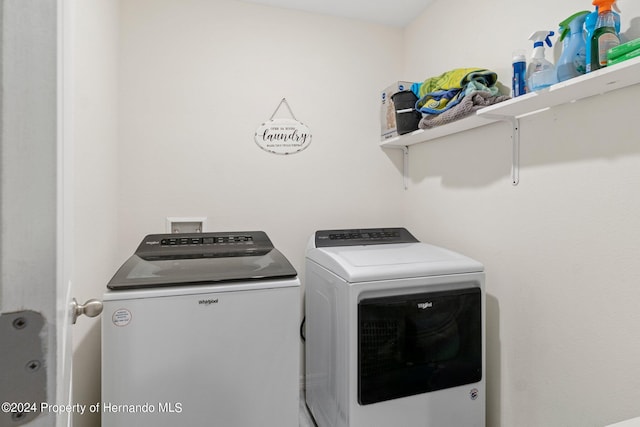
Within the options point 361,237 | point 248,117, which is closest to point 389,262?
point 361,237

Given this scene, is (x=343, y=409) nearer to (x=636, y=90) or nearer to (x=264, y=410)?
(x=264, y=410)

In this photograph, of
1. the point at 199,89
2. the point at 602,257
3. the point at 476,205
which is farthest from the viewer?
the point at 199,89

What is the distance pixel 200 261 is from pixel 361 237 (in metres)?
0.98

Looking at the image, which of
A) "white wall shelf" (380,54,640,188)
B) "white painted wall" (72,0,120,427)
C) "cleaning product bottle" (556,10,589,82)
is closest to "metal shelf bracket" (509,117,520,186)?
"white wall shelf" (380,54,640,188)

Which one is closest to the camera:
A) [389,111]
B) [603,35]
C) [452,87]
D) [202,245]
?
[603,35]

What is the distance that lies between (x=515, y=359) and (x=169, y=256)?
66.4 inches

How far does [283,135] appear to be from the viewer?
6.76ft

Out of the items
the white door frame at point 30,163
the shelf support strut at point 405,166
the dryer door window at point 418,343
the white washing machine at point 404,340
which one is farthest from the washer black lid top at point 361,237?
the white door frame at point 30,163

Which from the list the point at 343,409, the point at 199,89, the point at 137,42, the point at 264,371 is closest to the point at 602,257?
the point at 343,409

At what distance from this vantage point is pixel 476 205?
169 centimetres

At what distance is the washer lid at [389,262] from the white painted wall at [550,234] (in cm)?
23

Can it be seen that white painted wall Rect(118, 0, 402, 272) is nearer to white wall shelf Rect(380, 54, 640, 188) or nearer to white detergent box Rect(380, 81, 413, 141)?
white detergent box Rect(380, 81, 413, 141)

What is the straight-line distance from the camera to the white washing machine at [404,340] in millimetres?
1372

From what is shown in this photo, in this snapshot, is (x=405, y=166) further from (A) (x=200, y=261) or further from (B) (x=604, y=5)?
(A) (x=200, y=261)
